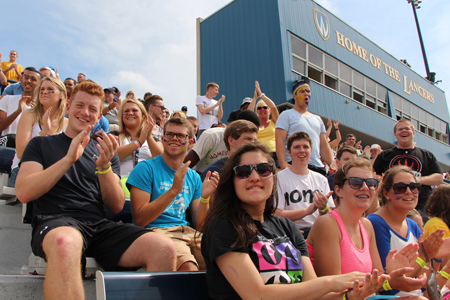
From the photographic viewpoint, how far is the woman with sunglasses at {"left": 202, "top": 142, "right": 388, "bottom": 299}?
1504 mm

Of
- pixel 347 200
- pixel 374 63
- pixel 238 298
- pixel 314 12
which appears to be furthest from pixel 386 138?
pixel 238 298

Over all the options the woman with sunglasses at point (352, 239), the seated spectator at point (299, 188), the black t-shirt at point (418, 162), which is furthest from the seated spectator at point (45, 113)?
the black t-shirt at point (418, 162)

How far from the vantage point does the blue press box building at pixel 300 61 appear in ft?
40.5

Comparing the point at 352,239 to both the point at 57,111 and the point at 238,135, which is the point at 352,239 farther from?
the point at 57,111

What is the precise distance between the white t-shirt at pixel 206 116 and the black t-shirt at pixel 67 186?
4.92 meters

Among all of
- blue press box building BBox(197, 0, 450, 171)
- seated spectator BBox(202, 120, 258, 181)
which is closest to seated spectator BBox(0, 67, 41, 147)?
seated spectator BBox(202, 120, 258, 181)

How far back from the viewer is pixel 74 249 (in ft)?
5.62

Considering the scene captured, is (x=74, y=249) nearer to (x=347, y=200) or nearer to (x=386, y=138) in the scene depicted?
(x=347, y=200)

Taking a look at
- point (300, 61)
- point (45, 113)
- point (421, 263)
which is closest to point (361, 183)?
point (421, 263)

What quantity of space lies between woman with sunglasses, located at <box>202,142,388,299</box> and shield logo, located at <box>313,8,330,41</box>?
45.6 ft

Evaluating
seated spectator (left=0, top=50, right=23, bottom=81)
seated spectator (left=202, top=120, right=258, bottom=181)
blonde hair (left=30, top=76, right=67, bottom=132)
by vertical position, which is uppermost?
seated spectator (left=0, top=50, right=23, bottom=81)

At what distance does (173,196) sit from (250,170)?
0.80 m

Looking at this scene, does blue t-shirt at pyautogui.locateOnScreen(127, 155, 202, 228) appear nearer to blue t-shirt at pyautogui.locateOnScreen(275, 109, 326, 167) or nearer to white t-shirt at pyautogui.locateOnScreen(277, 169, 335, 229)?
white t-shirt at pyautogui.locateOnScreen(277, 169, 335, 229)

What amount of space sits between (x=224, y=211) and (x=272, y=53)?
37.7 feet
